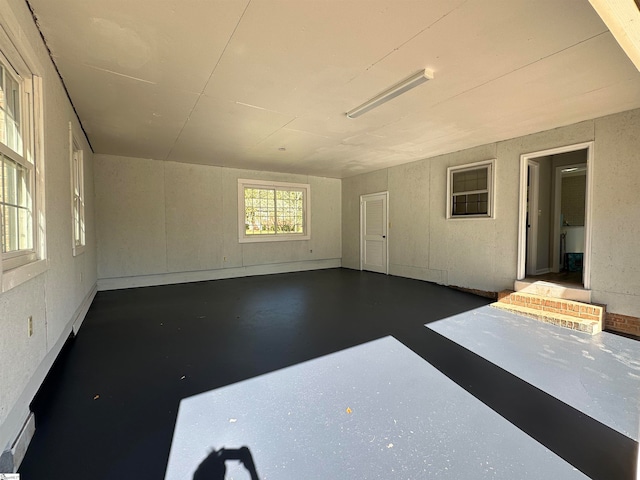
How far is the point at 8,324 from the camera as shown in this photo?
1.63m

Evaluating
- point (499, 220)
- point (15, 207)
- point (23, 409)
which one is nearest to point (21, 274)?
point (15, 207)

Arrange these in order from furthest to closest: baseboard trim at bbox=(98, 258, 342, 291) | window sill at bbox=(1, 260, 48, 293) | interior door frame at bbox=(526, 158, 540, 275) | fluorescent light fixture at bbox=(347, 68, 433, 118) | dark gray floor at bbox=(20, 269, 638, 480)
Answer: baseboard trim at bbox=(98, 258, 342, 291) < interior door frame at bbox=(526, 158, 540, 275) < fluorescent light fixture at bbox=(347, 68, 433, 118) < dark gray floor at bbox=(20, 269, 638, 480) < window sill at bbox=(1, 260, 48, 293)

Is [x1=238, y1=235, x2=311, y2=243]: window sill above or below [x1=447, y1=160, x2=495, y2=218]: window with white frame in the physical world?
below

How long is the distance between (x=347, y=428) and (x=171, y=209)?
613 cm

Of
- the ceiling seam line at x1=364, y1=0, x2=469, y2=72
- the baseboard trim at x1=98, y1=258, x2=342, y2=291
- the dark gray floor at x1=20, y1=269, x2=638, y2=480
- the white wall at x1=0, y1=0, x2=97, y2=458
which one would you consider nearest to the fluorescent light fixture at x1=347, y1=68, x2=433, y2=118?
the ceiling seam line at x1=364, y1=0, x2=469, y2=72

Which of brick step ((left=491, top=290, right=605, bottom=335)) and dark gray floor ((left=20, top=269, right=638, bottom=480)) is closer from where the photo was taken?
dark gray floor ((left=20, top=269, right=638, bottom=480))

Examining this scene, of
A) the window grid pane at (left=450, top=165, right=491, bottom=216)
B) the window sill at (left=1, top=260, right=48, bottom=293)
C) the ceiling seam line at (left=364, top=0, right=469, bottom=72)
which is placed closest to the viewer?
the window sill at (left=1, top=260, right=48, bottom=293)

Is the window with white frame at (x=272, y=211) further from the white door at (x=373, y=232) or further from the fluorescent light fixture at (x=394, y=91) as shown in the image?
the fluorescent light fixture at (x=394, y=91)

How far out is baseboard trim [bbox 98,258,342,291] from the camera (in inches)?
240

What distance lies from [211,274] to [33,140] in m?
5.28

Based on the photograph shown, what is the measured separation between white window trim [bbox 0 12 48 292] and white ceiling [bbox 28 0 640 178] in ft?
1.25

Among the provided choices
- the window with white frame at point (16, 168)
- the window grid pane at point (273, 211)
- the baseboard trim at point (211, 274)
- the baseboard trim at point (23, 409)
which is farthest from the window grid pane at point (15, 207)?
the window grid pane at point (273, 211)

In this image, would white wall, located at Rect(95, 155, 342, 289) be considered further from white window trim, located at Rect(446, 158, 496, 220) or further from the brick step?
the brick step

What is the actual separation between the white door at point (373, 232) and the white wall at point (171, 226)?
79.6 inches
